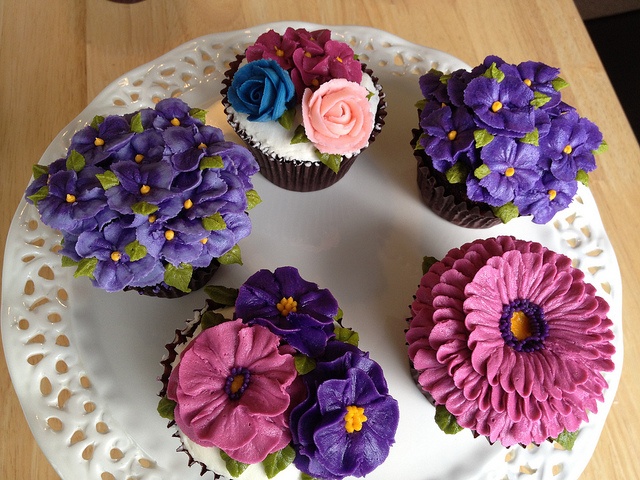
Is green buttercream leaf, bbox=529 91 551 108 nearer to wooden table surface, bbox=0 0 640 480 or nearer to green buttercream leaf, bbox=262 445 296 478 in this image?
wooden table surface, bbox=0 0 640 480

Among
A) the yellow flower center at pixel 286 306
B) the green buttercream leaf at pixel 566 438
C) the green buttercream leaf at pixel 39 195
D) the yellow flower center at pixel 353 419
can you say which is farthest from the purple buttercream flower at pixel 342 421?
the green buttercream leaf at pixel 39 195

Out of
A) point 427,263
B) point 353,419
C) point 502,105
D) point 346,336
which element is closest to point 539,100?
point 502,105

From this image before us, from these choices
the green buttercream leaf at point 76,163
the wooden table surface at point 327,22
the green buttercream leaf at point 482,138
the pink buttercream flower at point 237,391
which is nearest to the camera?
the pink buttercream flower at point 237,391

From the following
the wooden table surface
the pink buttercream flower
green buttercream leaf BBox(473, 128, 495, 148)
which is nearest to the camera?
the pink buttercream flower

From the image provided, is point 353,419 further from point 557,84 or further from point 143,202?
point 557,84

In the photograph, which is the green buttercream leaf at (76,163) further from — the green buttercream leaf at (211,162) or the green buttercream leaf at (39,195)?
the green buttercream leaf at (211,162)

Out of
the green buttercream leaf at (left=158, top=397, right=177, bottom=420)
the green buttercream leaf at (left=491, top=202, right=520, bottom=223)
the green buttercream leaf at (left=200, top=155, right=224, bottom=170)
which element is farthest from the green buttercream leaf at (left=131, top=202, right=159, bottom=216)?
the green buttercream leaf at (left=491, top=202, right=520, bottom=223)
